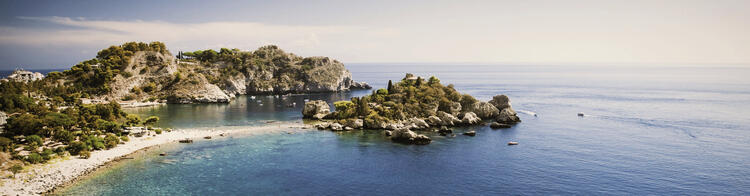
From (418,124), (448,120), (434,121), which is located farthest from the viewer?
(448,120)

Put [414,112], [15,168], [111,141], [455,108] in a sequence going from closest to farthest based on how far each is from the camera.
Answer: [15,168]
[111,141]
[414,112]
[455,108]

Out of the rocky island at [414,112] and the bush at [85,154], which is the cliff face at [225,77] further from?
the bush at [85,154]

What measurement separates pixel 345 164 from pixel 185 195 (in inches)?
820

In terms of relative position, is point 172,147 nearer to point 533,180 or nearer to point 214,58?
point 533,180

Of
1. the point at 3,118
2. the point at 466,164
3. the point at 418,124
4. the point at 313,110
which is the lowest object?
the point at 466,164

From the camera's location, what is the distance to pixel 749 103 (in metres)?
114

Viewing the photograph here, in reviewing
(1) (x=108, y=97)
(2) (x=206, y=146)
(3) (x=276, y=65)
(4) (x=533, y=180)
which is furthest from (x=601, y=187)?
(3) (x=276, y=65)

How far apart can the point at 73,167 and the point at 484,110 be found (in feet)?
264

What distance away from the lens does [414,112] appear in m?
85.2

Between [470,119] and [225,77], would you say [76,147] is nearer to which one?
[470,119]

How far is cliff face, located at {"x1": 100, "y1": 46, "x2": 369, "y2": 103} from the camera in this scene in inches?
4961

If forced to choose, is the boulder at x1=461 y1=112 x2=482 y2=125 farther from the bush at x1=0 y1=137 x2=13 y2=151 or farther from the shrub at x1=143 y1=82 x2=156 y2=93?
the shrub at x1=143 y1=82 x2=156 y2=93

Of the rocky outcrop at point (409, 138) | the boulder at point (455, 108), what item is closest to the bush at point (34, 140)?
the rocky outcrop at point (409, 138)

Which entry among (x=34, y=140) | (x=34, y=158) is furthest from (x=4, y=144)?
(x=34, y=158)
